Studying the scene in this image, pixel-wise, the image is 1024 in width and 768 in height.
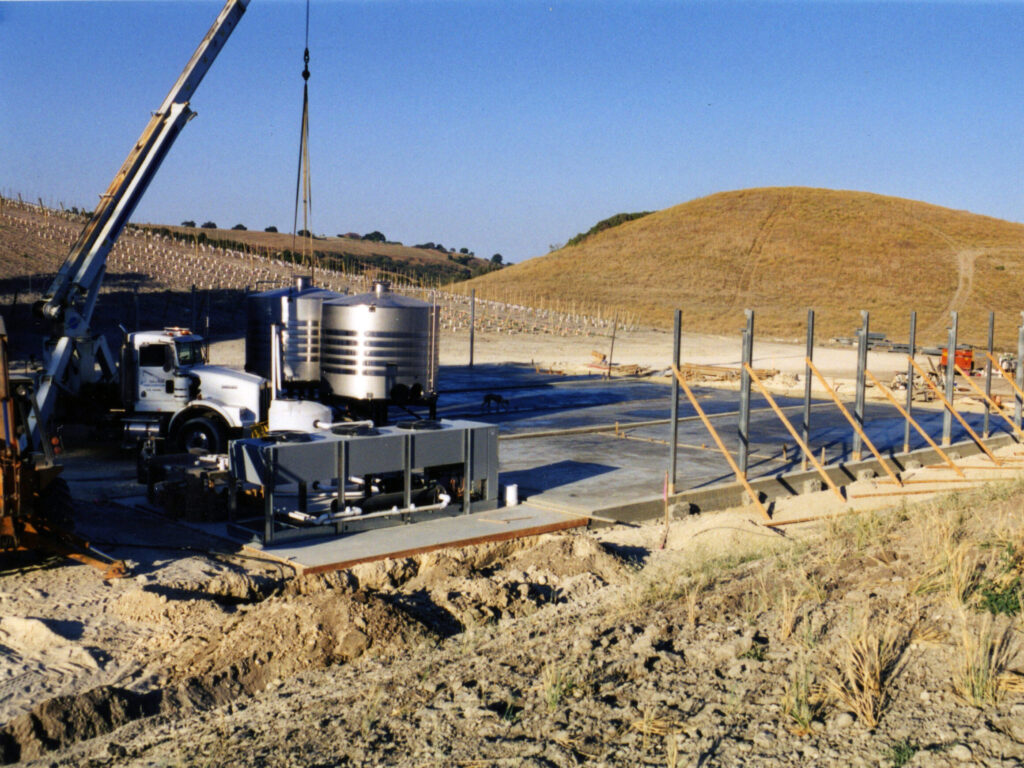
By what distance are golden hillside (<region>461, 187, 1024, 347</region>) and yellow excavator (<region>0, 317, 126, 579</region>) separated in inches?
2500

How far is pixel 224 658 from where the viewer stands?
8750 mm

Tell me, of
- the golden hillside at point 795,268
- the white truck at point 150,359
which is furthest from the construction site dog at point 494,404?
the golden hillside at point 795,268

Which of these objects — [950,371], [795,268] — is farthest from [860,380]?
[795,268]

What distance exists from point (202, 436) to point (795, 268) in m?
90.6

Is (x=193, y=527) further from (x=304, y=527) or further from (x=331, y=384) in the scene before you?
(x=331, y=384)

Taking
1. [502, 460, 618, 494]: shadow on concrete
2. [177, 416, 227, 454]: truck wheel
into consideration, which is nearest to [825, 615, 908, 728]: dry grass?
[502, 460, 618, 494]: shadow on concrete

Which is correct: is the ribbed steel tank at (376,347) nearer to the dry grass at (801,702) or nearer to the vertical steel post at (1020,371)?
the vertical steel post at (1020,371)

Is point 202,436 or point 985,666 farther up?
point 985,666

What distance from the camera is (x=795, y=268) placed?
336 ft

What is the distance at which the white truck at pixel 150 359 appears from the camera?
62.7ft

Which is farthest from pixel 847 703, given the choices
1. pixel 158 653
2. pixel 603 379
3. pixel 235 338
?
pixel 235 338

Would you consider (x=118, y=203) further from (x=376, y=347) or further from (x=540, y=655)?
(x=540, y=655)

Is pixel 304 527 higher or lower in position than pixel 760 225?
lower

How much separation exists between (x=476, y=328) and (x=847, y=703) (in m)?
53.1
